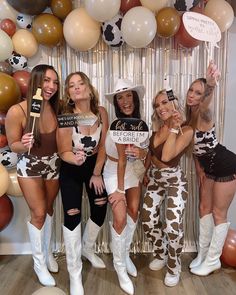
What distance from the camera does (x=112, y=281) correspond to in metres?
2.42

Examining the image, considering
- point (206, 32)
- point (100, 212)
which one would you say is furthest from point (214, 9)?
point (100, 212)

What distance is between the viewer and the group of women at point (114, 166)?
85.7 inches

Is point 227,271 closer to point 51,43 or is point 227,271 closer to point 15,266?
point 15,266

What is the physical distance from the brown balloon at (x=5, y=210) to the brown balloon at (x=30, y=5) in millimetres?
1410

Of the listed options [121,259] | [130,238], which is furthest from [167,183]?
[121,259]

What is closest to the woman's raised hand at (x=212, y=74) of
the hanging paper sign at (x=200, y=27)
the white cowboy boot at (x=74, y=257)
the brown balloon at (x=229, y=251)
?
the hanging paper sign at (x=200, y=27)

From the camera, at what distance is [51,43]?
8.02 ft

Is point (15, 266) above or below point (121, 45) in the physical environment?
below

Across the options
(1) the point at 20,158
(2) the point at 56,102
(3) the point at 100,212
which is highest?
(2) the point at 56,102

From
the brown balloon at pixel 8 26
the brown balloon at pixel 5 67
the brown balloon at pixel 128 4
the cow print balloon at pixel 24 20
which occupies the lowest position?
the brown balloon at pixel 5 67

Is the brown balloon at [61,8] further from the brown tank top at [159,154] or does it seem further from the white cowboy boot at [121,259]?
the white cowboy boot at [121,259]

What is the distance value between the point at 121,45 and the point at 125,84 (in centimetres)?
48

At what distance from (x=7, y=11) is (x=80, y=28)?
2.01ft

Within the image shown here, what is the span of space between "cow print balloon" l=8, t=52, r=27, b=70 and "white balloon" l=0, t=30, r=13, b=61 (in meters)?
0.10
